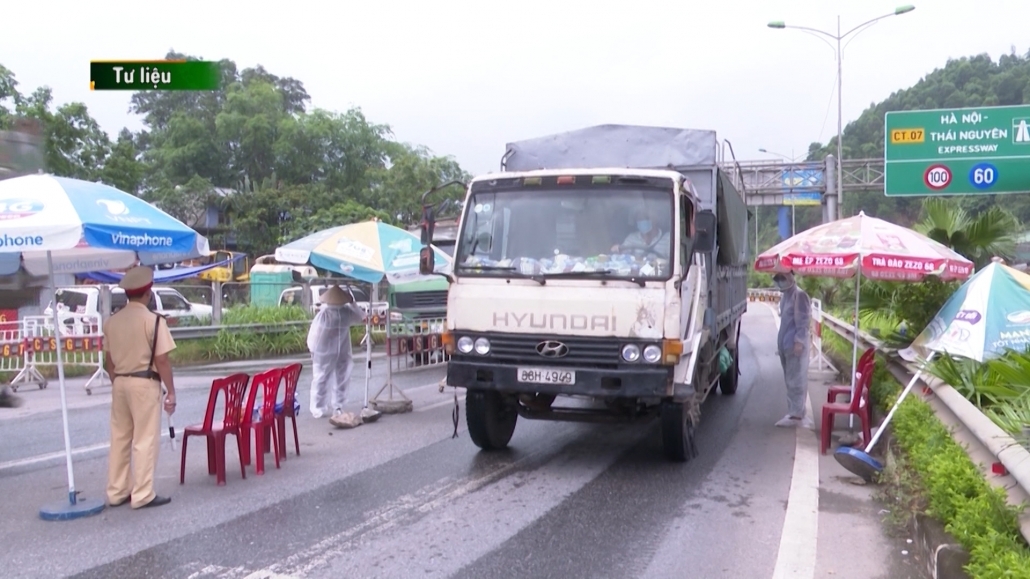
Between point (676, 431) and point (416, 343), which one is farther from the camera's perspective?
point (416, 343)

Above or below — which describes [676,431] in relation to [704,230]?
below

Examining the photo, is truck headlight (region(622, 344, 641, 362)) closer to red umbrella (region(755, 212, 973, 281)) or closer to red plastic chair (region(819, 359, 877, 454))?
red umbrella (region(755, 212, 973, 281))

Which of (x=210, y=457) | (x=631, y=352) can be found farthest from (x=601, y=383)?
(x=210, y=457)

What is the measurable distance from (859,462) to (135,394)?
5.78 metres

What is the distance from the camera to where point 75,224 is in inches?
232

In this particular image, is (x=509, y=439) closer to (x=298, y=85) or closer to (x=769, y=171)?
(x=769, y=171)

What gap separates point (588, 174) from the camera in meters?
7.53

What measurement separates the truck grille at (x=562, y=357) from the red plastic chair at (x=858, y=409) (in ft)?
8.93

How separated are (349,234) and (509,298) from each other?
3458 millimetres

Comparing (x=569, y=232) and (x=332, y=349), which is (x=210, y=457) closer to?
(x=332, y=349)

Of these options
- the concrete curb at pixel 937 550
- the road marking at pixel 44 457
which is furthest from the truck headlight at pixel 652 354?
the road marking at pixel 44 457

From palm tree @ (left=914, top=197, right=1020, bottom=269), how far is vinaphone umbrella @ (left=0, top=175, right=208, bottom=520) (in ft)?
34.4

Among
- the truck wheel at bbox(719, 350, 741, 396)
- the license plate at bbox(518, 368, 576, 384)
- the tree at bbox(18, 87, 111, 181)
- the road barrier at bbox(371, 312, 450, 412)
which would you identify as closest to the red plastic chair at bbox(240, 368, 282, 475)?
the license plate at bbox(518, 368, 576, 384)

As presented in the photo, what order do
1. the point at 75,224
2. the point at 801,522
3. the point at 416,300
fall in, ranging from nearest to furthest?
the point at 75,224, the point at 801,522, the point at 416,300
